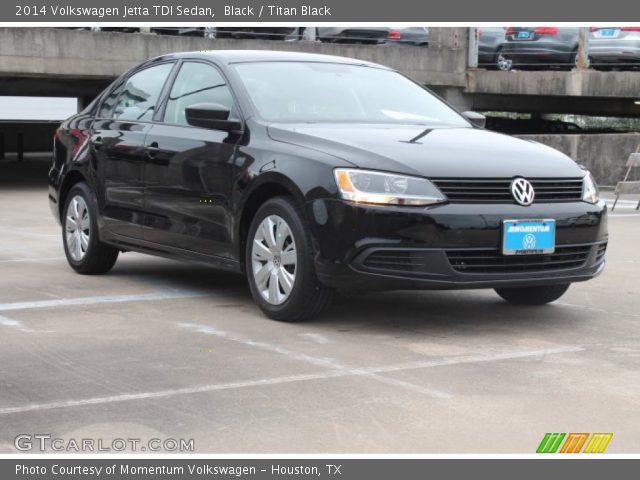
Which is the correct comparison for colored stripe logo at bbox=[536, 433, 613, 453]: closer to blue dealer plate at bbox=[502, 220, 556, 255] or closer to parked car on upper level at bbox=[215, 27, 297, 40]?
blue dealer plate at bbox=[502, 220, 556, 255]

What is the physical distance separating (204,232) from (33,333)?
144cm

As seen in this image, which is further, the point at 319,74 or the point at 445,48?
the point at 445,48

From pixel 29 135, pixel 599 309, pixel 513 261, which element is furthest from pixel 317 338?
pixel 29 135

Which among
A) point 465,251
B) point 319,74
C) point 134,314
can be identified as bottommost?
point 134,314

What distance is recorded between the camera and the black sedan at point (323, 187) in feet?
22.1

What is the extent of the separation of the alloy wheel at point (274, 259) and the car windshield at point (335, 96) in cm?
77

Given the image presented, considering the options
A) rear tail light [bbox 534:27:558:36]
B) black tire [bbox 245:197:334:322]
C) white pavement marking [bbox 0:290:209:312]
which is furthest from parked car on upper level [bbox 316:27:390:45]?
black tire [bbox 245:197:334:322]

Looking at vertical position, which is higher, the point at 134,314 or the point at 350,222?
the point at 350,222

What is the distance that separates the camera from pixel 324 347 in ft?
21.4

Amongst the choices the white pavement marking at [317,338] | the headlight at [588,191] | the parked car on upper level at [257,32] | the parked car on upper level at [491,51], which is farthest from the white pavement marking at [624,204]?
the white pavement marking at [317,338]

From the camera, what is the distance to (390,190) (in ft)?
22.1

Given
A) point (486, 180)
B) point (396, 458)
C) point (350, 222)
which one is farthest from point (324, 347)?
point (396, 458)
